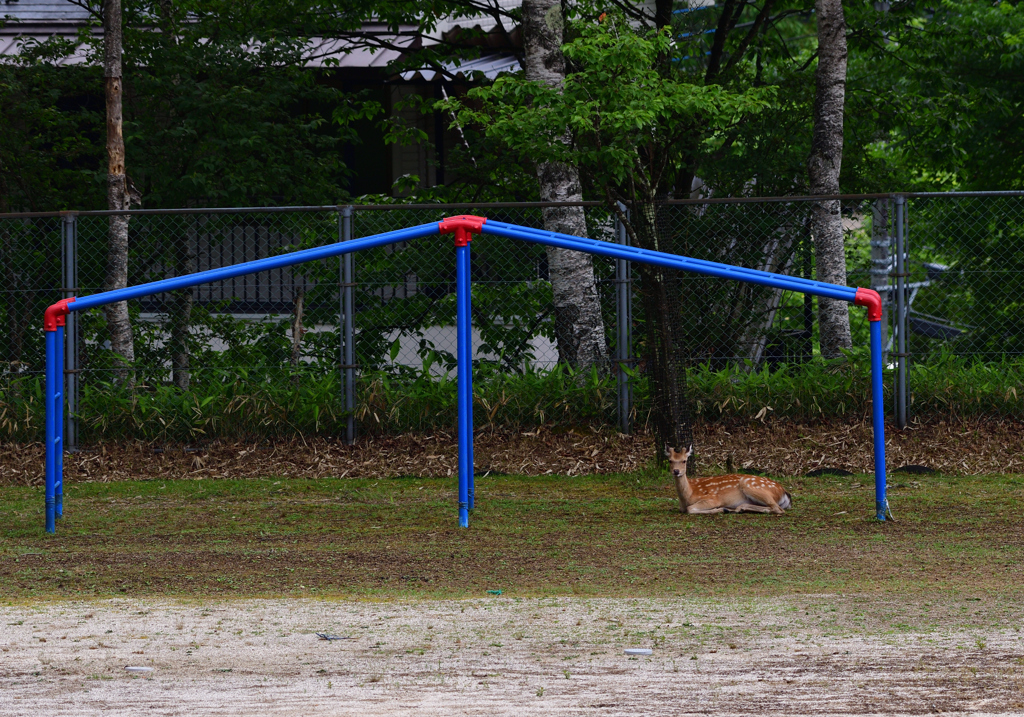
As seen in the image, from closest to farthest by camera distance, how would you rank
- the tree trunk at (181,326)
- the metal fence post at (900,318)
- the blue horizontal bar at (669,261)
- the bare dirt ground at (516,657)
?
the bare dirt ground at (516,657) < the blue horizontal bar at (669,261) < the metal fence post at (900,318) < the tree trunk at (181,326)

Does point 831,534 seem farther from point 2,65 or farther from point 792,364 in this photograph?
point 2,65

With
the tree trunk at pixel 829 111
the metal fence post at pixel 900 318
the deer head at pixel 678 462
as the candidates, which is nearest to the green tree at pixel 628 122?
the deer head at pixel 678 462

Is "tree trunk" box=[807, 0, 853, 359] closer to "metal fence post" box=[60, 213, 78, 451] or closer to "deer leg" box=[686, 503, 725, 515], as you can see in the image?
"deer leg" box=[686, 503, 725, 515]

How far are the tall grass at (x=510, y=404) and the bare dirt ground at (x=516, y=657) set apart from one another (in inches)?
194

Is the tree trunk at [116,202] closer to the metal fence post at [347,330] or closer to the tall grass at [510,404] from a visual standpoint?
the tall grass at [510,404]

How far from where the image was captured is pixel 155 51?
14.0m

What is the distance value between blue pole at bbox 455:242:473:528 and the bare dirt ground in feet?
6.78

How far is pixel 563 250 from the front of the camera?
10977 millimetres

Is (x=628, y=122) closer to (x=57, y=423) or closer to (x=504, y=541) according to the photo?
(x=504, y=541)

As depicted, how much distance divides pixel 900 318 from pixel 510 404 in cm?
352

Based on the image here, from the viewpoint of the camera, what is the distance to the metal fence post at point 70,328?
10914mm

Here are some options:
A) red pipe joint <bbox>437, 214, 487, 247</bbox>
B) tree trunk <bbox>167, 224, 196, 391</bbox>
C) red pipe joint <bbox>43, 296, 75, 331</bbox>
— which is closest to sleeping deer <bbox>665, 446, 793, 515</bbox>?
red pipe joint <bbox>437, 214, 487, 247</bbox>

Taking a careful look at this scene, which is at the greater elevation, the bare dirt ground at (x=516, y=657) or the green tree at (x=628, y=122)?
the green tree at (x=628, y=122)

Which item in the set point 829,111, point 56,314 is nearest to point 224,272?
point 56,314
